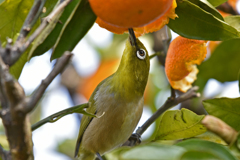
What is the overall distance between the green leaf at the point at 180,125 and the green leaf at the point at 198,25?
408 mm

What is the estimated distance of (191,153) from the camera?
0.85m

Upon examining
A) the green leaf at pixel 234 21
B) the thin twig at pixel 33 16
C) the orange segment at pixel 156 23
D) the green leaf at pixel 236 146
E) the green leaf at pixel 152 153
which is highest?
the thin twig at pixel 33 16

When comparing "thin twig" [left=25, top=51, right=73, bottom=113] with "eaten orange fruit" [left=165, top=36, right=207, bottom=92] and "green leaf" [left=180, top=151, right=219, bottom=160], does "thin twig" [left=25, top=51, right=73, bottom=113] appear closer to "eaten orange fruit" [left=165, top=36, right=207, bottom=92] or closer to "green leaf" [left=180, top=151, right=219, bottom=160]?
"green leaf" [left=180, top=151, right=219, bottom=160]

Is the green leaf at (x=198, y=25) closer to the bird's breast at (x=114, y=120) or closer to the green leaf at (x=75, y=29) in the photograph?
the green leaf at (x=75, y=29)

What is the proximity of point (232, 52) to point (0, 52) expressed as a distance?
184 centimetres

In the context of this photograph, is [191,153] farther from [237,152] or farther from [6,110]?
[6,110]

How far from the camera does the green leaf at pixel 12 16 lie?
4.75 ft

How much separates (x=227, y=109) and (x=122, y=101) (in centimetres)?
94

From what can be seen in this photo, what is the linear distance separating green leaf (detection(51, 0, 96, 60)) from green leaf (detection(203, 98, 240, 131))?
0.69 meters

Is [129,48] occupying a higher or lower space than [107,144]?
higher

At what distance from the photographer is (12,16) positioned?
58.4 inches

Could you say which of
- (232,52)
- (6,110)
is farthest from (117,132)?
(6,110)

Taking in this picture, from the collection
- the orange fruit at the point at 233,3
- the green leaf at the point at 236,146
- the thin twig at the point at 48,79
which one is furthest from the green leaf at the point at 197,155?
the orange fruit at the point at 233,3

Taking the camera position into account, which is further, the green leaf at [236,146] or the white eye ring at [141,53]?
the white eye ring at [141,53]
